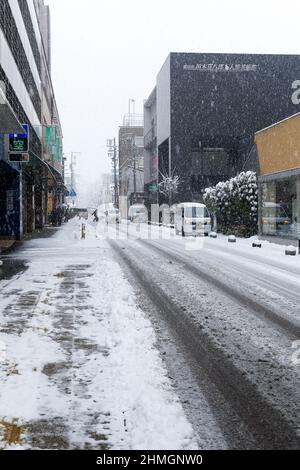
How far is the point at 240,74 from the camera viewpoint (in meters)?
54.9

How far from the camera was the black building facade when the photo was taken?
54594mm

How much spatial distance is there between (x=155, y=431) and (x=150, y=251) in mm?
15775

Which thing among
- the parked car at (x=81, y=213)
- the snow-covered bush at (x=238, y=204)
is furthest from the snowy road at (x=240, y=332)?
the parked car at (x=81, y=213)

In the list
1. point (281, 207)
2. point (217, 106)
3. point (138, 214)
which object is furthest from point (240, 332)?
point (217, 106)

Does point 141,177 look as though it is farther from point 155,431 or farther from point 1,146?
point 155,431

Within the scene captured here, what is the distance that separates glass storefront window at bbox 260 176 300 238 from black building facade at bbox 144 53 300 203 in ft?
96.7

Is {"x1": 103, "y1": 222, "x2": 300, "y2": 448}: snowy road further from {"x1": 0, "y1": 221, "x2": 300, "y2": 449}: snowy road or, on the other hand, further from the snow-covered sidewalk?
the snow-covered sidewalk

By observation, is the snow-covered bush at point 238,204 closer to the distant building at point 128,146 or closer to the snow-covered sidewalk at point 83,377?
the snow-covered sidewalk at point 83,377

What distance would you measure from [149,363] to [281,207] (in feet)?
62.5

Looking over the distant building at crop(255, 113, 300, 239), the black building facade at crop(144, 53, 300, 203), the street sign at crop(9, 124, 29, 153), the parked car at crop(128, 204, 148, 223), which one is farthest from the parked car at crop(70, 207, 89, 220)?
the street sign at crop(9, 124, 29, 153)

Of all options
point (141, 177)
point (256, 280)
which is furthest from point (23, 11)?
point (141, 177)

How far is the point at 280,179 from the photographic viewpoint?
23453 mm

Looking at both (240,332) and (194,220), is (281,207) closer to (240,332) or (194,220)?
(194,220)

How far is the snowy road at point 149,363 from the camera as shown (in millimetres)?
4035
